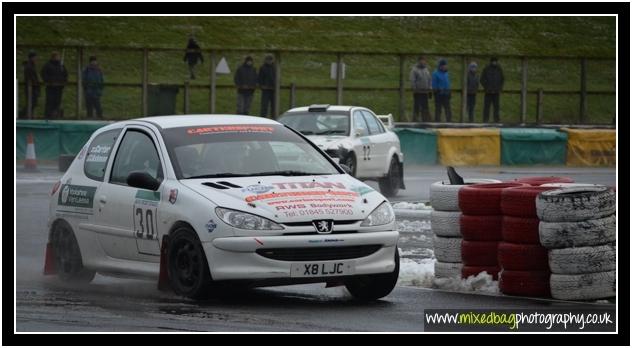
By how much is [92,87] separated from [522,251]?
20965 mm

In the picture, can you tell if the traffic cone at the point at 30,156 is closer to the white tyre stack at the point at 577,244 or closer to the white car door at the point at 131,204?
the white car door at the point at 131,204

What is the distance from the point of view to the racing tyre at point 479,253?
10.8 metres

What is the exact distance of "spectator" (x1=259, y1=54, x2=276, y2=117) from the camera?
102ft

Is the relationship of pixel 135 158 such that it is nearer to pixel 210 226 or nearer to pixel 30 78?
pixel 210 226

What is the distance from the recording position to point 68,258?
1159cm

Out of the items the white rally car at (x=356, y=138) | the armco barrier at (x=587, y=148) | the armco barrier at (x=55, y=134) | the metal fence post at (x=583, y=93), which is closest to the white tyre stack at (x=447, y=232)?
the white rally car at (x=356, y=138)

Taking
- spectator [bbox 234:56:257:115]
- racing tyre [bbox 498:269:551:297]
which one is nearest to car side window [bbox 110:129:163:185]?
racing tyre [bbox 498:269:551:297]

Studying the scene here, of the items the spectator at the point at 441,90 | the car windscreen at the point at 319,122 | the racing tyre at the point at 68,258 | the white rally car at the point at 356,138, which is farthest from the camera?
the spectator at the point at 441,90

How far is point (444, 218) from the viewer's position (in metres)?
11.2

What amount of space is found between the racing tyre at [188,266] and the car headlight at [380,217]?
46.4 inches

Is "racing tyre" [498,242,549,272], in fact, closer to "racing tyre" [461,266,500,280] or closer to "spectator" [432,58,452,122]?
"racing tyre" [461,266,500,280]

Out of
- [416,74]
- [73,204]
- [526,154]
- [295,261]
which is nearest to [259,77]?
[416,74]

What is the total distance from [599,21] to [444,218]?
42.7 m

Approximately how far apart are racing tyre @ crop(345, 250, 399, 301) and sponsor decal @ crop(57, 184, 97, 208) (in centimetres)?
237
